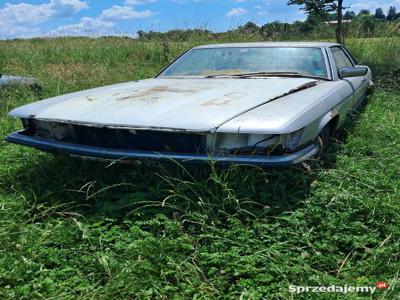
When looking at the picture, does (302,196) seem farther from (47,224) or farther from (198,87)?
(47,224)

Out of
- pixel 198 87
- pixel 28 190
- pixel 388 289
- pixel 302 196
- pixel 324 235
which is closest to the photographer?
pixel 388 289

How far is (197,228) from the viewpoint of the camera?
264 cm

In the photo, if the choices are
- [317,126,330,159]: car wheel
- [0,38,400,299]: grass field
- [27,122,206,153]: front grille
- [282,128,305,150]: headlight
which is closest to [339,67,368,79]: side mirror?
[0,38,400,299]: grass field

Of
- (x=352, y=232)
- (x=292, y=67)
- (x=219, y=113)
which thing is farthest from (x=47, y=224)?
(x=292, y=67)

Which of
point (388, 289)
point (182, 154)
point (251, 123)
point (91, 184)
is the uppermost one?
point (251, 123)

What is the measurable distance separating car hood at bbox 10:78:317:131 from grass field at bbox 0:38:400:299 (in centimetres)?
36

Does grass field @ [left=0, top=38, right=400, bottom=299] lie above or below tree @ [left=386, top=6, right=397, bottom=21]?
below

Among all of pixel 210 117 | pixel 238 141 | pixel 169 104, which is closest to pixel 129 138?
pixel 169 104

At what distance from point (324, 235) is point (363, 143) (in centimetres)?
182

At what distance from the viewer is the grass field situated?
7.04ft

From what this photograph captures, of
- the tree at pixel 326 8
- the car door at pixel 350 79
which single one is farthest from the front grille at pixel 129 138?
the tree at pixel 326 8

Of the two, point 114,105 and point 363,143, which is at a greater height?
point 114,105

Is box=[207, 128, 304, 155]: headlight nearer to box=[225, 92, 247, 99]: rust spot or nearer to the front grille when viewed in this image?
the front grille

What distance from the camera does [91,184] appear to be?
3.08m
